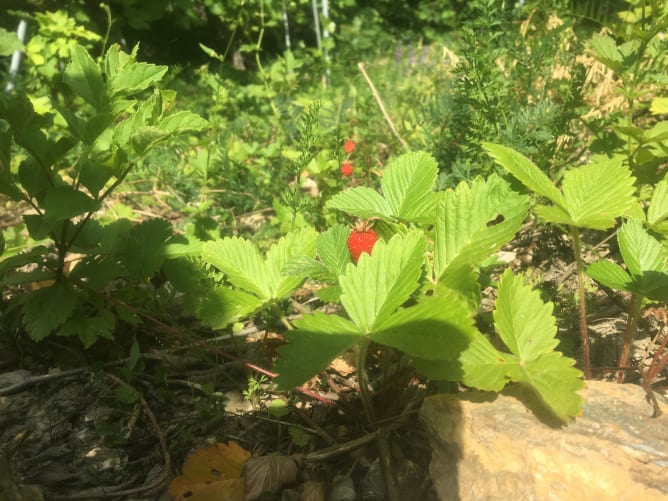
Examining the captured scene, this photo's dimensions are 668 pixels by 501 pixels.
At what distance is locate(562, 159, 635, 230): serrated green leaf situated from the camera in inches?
51.9

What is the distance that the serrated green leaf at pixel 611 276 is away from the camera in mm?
1332

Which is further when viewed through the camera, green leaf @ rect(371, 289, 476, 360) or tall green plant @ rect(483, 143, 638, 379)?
tall green plant @ rect(483, 143, 638, 379)

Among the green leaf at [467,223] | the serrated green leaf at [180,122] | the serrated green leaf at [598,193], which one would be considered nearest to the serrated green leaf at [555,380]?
the green leaf at [467,223]

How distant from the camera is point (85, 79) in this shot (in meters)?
1.51

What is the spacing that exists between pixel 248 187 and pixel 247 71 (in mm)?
4058

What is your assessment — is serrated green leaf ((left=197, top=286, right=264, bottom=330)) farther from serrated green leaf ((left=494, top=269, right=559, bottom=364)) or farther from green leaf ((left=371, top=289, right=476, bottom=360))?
serrated green leaf ((left=494, top=269, right=559, bottom=364))

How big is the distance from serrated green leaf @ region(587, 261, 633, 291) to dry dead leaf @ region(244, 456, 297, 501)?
932mm

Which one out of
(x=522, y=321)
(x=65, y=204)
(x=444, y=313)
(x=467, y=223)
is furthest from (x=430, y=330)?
(x=65, y=204)

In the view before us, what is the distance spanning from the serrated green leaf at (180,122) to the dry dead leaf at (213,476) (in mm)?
912

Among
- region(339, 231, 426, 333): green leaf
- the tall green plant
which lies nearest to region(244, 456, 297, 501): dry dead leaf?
region(339, 231, 426, 333): green leaf

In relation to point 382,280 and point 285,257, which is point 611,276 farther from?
point 285,257

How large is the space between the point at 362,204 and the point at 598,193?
2.09 feet

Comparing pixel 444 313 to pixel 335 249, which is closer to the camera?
pixel 444 313

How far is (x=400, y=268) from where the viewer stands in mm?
1141
